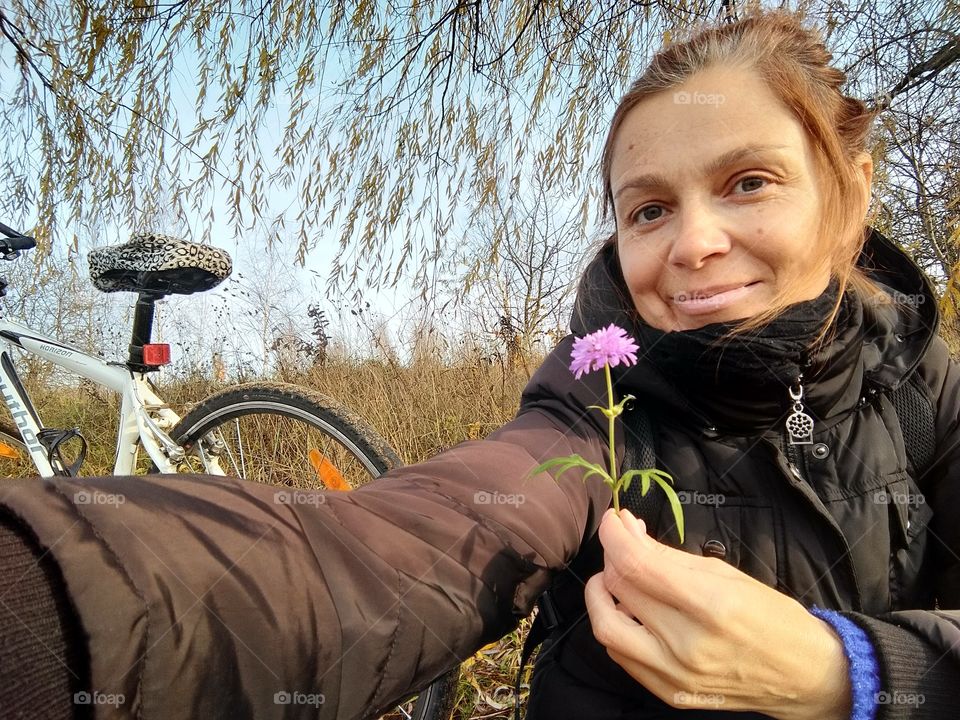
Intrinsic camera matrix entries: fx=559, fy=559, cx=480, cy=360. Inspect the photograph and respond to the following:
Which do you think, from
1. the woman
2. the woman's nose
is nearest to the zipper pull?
the woman

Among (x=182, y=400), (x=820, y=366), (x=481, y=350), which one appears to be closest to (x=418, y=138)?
(x=481, y=350)

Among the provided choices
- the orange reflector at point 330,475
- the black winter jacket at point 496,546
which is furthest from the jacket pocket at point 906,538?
the orange reflector at point 330,475

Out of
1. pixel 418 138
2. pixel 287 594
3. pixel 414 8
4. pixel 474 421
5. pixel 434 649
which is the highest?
pixel 414 8

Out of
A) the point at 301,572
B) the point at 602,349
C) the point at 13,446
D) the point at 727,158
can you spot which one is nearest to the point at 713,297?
the point at 727,158

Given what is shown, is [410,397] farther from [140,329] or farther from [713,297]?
[713,297]

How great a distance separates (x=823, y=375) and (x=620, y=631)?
583 millimetres

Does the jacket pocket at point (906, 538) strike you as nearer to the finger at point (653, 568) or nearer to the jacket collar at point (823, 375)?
the jacket collar at point (823, 375)

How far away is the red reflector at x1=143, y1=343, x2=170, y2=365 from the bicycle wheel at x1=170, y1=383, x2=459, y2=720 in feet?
0.71

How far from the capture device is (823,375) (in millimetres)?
921

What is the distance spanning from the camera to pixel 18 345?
225 cm

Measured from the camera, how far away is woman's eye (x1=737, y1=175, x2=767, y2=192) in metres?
0.90

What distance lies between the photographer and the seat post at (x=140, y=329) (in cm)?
198

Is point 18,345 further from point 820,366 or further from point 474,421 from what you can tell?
point 820,366

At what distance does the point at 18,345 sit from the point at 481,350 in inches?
92.9
